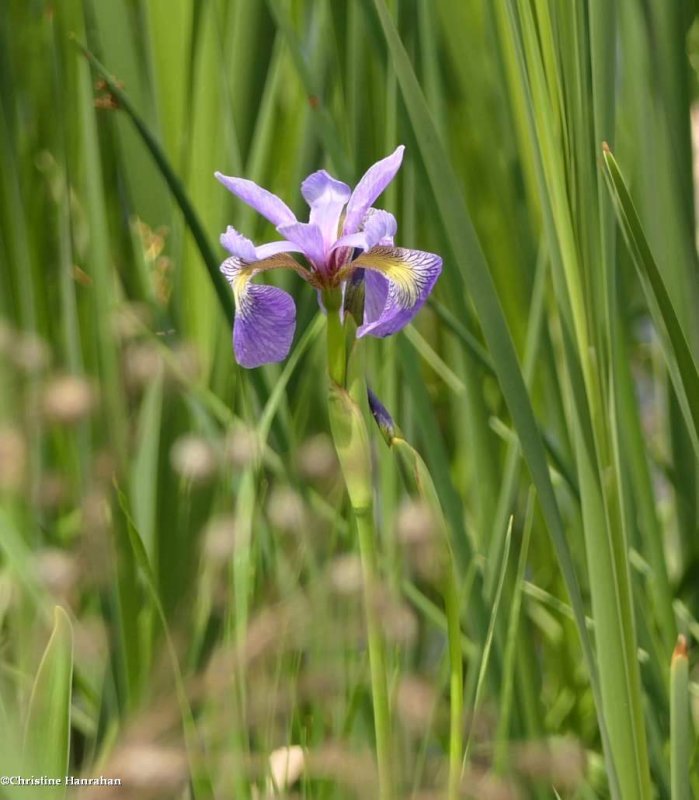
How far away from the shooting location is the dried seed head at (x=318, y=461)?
0.94 metres

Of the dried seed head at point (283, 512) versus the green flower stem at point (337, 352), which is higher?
the green flower stem at point (337, 352)

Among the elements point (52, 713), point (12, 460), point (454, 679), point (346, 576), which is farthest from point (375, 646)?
point (12, 460)

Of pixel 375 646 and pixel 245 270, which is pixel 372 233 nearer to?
pixel 245 270

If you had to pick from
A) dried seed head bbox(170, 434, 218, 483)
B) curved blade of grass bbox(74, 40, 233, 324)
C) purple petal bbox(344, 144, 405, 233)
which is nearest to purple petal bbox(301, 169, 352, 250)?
purple petal bbox(344, 144, 405, 233)

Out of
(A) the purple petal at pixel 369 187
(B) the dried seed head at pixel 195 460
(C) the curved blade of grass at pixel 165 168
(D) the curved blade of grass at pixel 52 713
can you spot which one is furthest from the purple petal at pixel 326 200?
(B) the dried seed head at pixel 195 460

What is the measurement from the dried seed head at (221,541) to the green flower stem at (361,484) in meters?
0.29

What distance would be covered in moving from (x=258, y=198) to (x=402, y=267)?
79mm

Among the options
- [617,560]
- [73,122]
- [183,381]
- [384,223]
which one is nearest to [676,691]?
[617,560]

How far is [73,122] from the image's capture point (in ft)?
3.45

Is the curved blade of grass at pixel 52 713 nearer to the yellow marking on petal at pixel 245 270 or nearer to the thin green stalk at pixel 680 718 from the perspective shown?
the yellow marking on petal at pixel 245 270

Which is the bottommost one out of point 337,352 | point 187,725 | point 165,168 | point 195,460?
point 187,725

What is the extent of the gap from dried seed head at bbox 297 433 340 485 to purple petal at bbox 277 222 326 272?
39 cm

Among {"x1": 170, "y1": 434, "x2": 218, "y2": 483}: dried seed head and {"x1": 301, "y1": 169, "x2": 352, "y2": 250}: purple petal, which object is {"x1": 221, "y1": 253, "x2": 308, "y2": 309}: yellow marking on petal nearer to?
{"x1": 301, "y1": 169, "x2": 352, "y2": 250}: purple petal

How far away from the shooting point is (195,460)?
85 centimetres
